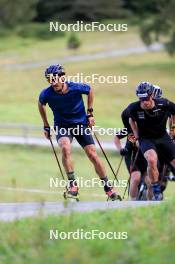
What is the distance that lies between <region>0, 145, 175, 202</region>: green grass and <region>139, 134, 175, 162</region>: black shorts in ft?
21.0

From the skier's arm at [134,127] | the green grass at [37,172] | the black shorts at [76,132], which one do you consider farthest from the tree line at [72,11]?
the black shorts at [76,132]

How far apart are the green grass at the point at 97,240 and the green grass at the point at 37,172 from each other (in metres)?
10.9

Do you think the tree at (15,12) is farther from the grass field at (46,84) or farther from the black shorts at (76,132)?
the black shorts at (76,132)

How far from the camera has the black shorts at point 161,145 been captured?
13492mm

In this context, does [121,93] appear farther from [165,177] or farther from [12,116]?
[165,177]

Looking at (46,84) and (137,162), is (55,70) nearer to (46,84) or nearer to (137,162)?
(137,162)

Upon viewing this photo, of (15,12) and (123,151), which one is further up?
(123,151)

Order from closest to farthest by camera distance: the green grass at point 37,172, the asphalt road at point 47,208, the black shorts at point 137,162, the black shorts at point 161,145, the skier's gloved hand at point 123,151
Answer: the asphalt road at point 47,208
the black shorts at point 161,145
the skier's gloved hand at point 123,151
the black shorts at point 137,162
the green grass at point 37,172

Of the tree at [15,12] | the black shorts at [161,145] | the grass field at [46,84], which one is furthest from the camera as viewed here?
the tree at [15,12]

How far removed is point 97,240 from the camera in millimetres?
7820

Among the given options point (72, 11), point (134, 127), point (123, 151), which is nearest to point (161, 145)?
point (134, 127)

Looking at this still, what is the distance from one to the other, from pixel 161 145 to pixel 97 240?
5.97 metres

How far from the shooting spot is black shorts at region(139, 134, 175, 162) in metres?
13.5

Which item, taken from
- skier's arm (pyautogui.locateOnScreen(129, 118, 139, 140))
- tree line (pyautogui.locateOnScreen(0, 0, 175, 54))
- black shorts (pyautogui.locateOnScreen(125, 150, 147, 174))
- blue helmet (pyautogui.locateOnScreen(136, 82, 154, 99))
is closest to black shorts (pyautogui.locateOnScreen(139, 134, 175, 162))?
skier's arm (pyautogui.locateOnScreen(129, 118, 139, 140))
